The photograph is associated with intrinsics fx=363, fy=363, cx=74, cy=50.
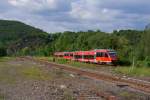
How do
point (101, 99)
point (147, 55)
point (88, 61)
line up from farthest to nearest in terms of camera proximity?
1. point (88, 61)
2. point (147, 55)
3. point (101, 99)

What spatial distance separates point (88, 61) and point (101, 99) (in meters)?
48.9

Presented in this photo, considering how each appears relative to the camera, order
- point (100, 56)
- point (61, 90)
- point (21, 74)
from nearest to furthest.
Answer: point (61, 90) → point (21, 74) → point (100, 56)

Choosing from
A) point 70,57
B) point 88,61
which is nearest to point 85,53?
point 88,61

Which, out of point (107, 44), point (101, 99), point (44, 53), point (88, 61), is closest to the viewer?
point (101, 99)

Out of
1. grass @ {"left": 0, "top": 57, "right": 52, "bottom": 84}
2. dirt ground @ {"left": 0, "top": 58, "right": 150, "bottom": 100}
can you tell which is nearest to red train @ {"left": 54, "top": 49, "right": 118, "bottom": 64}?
grass @ {"left": 0, "top": 57, "right": 52, "bottom": 84}

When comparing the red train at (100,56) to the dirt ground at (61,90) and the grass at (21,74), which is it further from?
the dirt ground at (61,90)

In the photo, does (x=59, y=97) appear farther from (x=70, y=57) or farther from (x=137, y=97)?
(x=70, y=57)

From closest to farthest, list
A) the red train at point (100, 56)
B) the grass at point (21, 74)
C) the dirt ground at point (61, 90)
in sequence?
the dirt ground at point (61, 90) < the grass at point (21, 74) < the red train at point (100, 56)

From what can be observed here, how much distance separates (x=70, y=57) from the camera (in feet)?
260

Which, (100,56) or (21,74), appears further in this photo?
(100,56)

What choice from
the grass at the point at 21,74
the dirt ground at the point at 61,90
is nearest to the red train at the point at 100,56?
the grass at the point at 21,74

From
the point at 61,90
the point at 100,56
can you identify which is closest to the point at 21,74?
the point at 61,90

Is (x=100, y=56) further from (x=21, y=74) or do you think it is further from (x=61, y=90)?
(x=61, y=90)

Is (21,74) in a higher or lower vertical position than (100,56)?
lower
